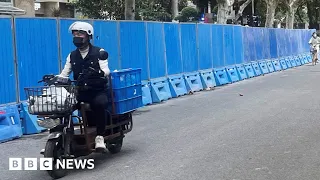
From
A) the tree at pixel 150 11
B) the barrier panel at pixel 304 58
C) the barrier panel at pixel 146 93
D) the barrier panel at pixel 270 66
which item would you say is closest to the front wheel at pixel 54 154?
the barrier panel at pixel 146 93

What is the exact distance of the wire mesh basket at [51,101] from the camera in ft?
20.3

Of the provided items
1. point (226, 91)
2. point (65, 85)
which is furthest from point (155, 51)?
point (65, 85)

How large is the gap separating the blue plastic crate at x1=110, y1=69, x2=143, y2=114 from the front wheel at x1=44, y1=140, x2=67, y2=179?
44.4 inches

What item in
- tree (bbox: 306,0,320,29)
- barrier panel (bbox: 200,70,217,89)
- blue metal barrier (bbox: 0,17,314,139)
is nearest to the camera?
blue metal barrier (bbox: 0,17,314,139)

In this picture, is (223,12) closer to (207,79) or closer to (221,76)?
(221,76)

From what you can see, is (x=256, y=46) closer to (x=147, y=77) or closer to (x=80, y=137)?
(x=147, y=77)

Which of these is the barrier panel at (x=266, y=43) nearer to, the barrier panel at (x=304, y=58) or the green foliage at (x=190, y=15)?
the barrier panel at (x=304, y=58)

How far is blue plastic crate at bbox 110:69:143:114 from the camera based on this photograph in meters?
7.13

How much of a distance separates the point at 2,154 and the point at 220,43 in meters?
12.3

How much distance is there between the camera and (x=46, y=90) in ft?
20.6

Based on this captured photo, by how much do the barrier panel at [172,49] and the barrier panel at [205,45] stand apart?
1.63 metres

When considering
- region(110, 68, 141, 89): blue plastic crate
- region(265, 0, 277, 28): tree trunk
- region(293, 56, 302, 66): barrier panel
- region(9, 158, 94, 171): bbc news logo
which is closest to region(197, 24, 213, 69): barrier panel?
region(110, 68, 141, 89): blue plastic crate

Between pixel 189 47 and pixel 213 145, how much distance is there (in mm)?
8536

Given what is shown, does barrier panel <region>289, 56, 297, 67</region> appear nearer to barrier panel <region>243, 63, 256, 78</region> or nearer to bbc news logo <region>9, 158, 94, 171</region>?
barrier panel <region>243, 63, 256, 78</region>
